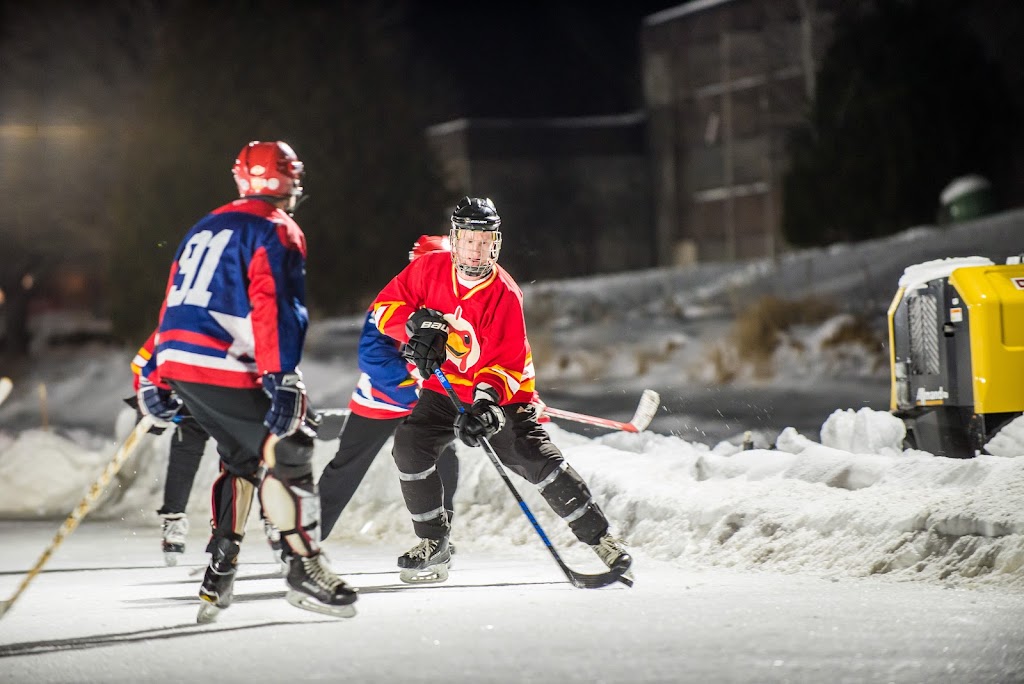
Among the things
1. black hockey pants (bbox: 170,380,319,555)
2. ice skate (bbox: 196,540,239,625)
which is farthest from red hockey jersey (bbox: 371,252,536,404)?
ice skate (bbox: 196,540,239,625)

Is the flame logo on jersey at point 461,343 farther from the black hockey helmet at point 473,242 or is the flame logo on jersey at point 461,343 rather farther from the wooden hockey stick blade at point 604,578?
the wooden hockey stick blade at point 604,578

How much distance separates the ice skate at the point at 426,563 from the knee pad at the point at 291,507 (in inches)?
52.1

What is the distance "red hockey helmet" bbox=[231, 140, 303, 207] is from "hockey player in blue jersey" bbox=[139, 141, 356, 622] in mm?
125

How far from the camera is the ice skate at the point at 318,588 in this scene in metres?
5.79

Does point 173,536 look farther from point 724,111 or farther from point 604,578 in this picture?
point 724,111

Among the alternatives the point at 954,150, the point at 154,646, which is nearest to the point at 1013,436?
the point at 154,646

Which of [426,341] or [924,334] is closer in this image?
[426,341]

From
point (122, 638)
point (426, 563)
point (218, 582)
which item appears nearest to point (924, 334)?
point (426, 563)

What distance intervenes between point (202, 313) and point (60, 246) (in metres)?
22.7

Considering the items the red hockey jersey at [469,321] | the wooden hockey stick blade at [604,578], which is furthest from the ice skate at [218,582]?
the wooden hockey stick blade at [604,578]

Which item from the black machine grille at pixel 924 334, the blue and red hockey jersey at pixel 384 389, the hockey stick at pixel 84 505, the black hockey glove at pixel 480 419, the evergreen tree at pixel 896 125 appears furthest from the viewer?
the evergreen tree at pixel 896 125

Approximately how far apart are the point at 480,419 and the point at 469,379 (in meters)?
0.48

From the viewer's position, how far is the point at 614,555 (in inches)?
262

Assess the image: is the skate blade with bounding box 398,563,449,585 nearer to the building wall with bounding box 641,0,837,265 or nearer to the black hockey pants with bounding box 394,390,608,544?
the black hockey pants with bounding box 394,390,608,544
